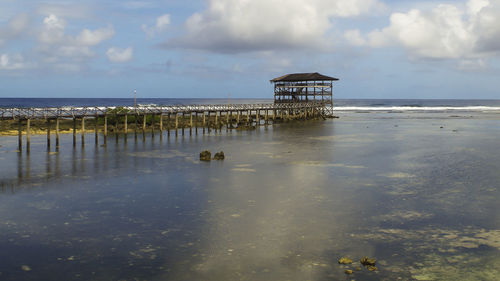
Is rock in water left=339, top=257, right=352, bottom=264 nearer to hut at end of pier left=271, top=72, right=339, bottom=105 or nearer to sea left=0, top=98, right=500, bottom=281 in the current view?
sea left=0, top=98, right=500, bottom=281

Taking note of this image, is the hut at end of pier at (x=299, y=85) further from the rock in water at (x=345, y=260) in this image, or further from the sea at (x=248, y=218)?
the rock in water at (x=345, y=260)

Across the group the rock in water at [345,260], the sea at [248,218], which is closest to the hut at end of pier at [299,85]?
the sea at [248,218]

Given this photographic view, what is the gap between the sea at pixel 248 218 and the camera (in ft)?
34.0

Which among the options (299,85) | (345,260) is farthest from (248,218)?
(299,85)

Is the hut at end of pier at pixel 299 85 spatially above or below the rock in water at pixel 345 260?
above

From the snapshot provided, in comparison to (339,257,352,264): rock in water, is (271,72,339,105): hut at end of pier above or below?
above

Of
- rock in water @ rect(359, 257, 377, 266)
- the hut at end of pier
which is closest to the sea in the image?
rock in water @ rect(359, 257, 377, 266)

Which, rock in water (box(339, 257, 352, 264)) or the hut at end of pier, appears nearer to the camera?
rock in water (box(339, 257, 352, 264))

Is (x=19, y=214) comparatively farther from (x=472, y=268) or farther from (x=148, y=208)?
(x=472, y=268)

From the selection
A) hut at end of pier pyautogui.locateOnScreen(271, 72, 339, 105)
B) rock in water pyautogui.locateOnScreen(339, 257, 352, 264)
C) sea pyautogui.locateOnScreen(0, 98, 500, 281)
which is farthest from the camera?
hut at end of pier pyautogui.locateOnScreen(271, 72, 339, 105)

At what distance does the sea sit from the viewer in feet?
34.0

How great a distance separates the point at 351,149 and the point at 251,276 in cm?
2469

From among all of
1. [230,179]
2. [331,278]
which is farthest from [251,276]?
[230,179]

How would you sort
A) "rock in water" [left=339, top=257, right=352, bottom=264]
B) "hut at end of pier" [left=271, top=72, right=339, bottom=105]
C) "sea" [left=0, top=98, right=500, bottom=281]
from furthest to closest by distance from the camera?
"hut at end of pier" [left=271, top=72, right=339, bottom=105], "rock in water" [left=339, top=257, right=352, bottom=264], "sea" [left=0, top=98, right=500, bottom=281]
